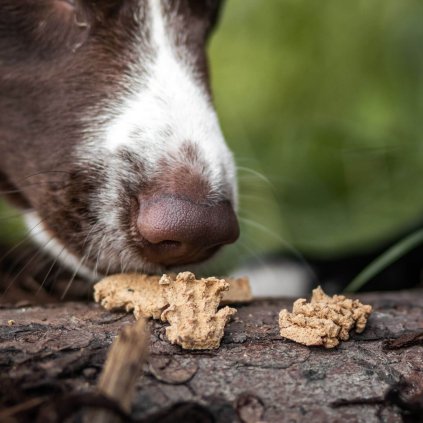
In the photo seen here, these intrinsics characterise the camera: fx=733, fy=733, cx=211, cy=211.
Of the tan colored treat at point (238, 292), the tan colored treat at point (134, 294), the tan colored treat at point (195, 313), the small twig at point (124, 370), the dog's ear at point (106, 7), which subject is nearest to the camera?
the small twig at point (124, 370)

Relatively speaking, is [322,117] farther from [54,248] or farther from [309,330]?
[309,330]

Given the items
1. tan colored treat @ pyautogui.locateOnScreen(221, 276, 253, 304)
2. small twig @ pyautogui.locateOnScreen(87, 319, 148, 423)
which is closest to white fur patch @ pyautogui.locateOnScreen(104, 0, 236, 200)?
tan colored treat @ pyautogui.locateOnScreen(221, 276, 253, 304)

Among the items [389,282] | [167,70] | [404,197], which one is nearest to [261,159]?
[404,197]

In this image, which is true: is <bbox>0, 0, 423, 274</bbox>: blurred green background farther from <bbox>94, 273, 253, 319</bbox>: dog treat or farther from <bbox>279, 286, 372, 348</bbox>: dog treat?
<bbox>279, 286, 372, 348</bbox>: dog treat

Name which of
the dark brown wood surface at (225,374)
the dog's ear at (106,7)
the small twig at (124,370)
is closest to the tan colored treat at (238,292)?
the dark brown wood surface at (225,374)

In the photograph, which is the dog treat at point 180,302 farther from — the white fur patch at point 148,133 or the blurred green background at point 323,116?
the blurred green background at point 323,116

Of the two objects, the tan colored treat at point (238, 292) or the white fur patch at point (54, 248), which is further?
the white fur patch at point (54, 248)

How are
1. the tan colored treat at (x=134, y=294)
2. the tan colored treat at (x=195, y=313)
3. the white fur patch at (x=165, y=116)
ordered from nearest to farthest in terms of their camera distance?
the tan colored treat at (x=195, y=313), the tan colored treat at (x=134, y=294), the white fur patch at (x=165, y=116)

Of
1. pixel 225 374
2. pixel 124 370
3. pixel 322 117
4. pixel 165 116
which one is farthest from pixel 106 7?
pixel 322 117
